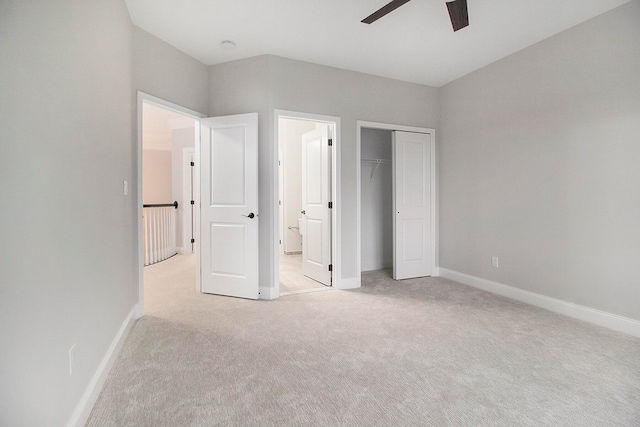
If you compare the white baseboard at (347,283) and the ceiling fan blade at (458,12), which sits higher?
the ceiling fan blade at (458,12)

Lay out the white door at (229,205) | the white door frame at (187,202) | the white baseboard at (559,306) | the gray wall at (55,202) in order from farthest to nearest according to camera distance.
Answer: the white door frame at (187,202) → the white door at (229,205) → the white baseboard at (559,306) → the gray wall at (55,202)

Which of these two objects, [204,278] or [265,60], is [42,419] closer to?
[204,278]

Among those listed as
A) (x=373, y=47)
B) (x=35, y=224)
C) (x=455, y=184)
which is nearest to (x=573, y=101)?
(x=455, y=184)

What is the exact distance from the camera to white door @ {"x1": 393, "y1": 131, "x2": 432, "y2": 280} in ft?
13.5

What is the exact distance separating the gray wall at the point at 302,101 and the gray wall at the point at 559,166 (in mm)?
1181

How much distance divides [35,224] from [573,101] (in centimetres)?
406

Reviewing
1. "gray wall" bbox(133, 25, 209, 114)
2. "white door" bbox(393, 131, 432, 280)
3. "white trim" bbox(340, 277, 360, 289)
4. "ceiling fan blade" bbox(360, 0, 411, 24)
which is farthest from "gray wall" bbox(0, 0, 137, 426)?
"white door" bbox(393, 131, 432, 280)

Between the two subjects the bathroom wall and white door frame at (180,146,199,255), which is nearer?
white door frame at (180,146,199,255)

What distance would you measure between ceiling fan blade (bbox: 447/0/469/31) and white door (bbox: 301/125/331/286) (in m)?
1.87

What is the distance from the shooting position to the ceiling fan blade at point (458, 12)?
1973 millimetres

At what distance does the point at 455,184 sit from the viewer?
4141 mm

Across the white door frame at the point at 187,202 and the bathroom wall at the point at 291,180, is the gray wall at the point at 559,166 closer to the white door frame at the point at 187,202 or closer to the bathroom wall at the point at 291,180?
the bathroom wall at the point at 291,180

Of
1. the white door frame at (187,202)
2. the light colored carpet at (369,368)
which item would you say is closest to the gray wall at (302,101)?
the light colored carpet at (369,368)

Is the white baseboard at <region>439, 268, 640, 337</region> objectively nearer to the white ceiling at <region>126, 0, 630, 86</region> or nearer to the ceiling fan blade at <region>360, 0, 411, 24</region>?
the white ceiling at <region>126, 0, 630, 86</region>
